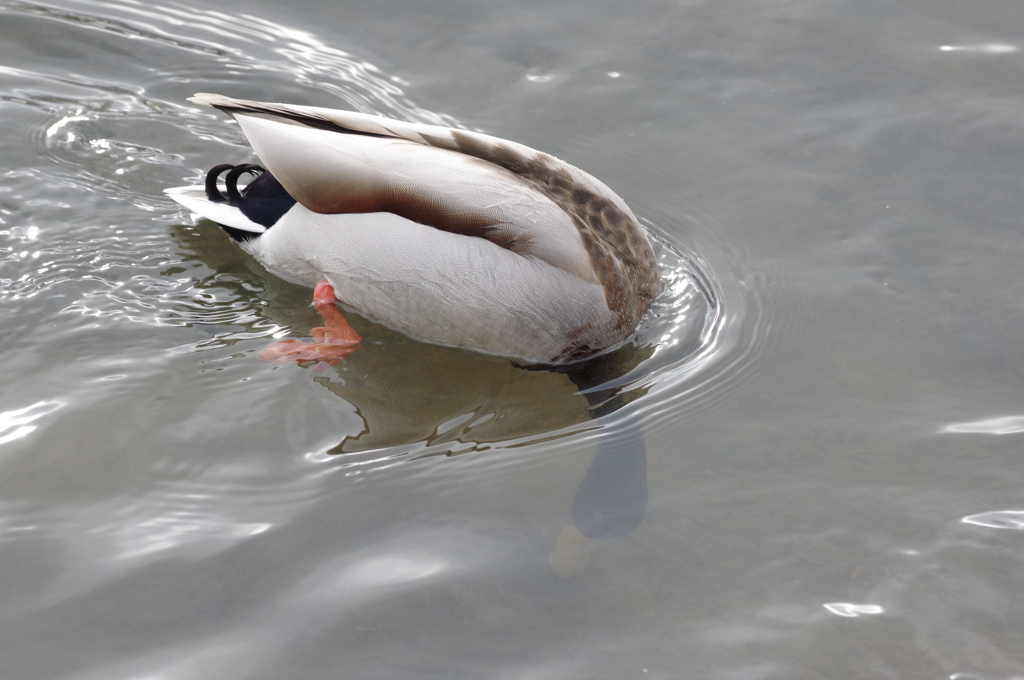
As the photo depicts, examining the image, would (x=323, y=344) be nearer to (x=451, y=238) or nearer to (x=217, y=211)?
(x=451, y=238)

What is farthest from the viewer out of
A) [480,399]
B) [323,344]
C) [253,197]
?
[253,197]

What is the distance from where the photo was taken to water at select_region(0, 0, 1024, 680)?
133 inches

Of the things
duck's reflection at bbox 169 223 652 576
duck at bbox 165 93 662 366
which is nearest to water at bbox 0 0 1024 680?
duck's reflection at bbox 169 223 652 576

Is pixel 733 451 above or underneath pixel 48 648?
above

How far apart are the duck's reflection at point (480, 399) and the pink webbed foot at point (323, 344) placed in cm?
5

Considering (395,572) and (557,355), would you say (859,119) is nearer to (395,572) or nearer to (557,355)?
(557,355)

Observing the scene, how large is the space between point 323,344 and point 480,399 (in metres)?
0.78

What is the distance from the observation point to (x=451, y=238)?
14.0ft

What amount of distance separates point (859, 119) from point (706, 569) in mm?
3413

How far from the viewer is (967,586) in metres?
3.51

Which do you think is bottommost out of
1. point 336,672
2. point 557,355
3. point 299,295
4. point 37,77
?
point 336,672

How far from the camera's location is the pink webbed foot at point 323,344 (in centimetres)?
450

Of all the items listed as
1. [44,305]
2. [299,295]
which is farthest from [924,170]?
[44,305]

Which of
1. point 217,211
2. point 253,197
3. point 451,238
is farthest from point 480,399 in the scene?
point 217,211
